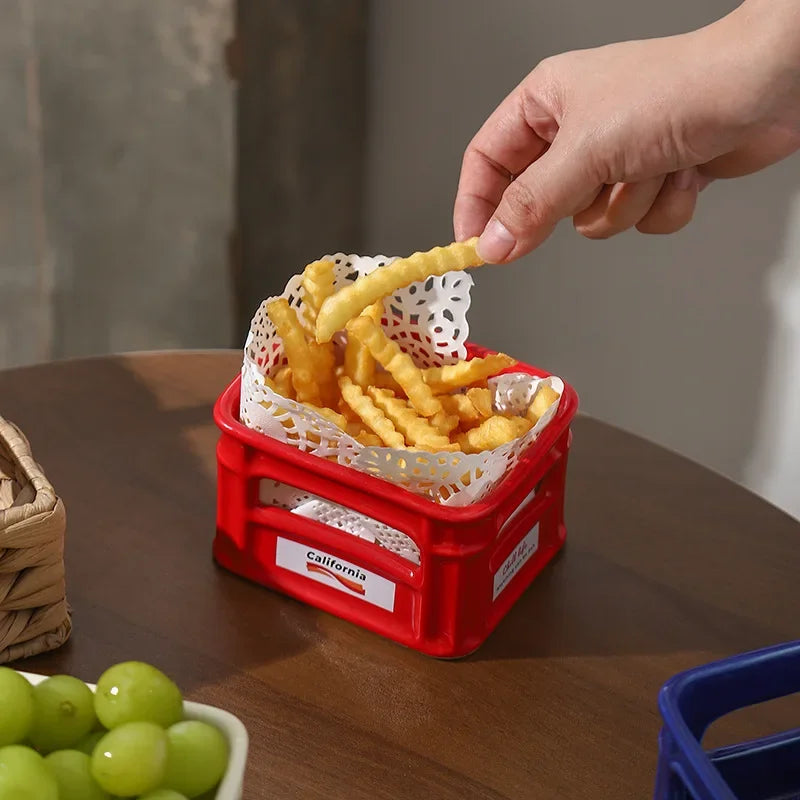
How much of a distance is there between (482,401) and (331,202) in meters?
1.50

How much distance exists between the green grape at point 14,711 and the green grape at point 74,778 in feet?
0.09

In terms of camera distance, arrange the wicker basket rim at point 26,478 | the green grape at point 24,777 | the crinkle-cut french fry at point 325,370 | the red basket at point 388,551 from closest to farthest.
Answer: the green grape at point 24,777
the wicker basket rim at point 26,478
the red basket at point 388,551
the crinkle-cut french fry at point 325,370

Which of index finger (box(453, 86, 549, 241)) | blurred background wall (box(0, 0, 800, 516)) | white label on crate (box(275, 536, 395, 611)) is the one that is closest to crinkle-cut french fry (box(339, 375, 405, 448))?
white label on crate (box(275, 536, 395, 611))

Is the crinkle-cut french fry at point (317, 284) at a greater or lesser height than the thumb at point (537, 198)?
lesser

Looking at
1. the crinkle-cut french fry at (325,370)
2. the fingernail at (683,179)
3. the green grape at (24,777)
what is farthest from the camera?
the fingernail at (683,179)

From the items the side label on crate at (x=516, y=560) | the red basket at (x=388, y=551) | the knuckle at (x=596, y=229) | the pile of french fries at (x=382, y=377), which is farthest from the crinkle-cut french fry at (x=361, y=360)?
the knuckle at (x=596, y=229)

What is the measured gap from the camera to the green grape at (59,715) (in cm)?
70

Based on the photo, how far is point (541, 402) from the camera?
3.70ft

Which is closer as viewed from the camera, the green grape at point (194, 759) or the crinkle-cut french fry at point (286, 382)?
the green grape at point (194, 759)

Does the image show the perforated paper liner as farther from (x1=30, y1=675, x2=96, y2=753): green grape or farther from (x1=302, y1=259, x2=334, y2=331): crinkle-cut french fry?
(x1=30, y1=675, x2=96, y2=753): green grape

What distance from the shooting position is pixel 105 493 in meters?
1.28

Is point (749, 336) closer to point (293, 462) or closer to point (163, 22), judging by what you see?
point (163, 22)

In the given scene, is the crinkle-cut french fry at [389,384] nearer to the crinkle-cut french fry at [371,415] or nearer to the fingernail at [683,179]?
the crinkle-cut french fry at [371,415]

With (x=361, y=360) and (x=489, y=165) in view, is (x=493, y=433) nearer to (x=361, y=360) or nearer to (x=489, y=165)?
(x=361, y=360)
